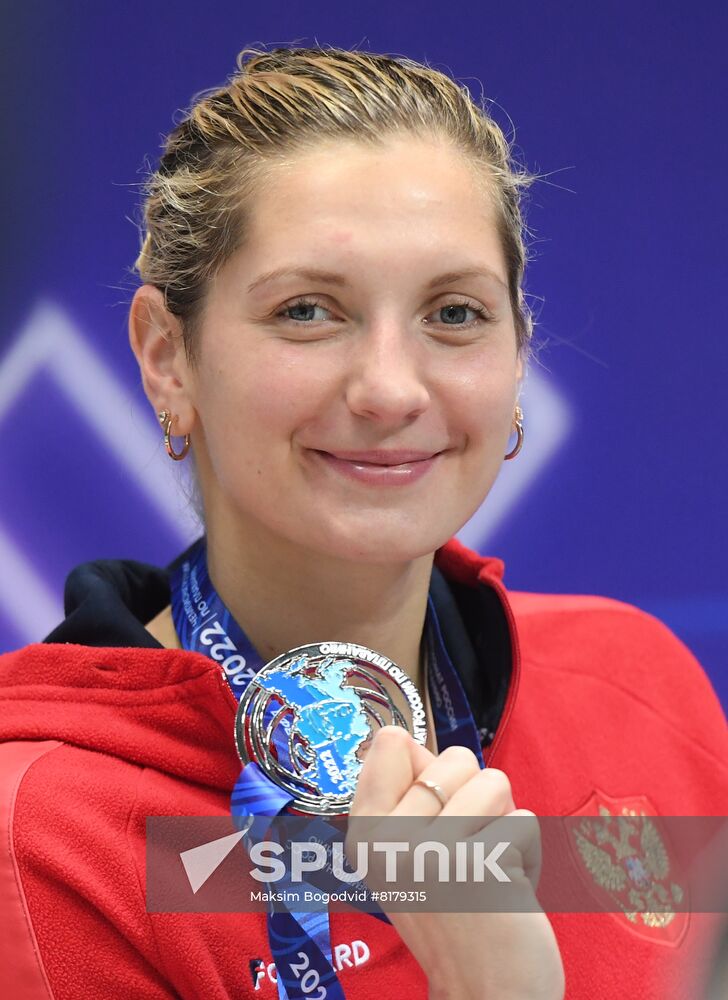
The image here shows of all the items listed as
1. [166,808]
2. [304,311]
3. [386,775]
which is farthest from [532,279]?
[386,775]

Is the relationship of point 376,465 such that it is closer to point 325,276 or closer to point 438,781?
point 325,276

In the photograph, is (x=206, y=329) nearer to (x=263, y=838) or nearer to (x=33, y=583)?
(x=263, y=838)

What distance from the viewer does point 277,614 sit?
1.46 meters

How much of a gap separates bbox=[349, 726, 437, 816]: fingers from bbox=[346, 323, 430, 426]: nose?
36 centimetres

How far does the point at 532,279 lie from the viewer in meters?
2.28

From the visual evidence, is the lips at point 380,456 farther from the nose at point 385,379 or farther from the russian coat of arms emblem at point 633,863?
the russian coat of arms emblem at point 633,863

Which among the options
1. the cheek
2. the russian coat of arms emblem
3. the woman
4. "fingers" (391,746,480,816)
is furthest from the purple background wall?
"fingers" (391,746,480,816)

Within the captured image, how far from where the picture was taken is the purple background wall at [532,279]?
216 centimetres

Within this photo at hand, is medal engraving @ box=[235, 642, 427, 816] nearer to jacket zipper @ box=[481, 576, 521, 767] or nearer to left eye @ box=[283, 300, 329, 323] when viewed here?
jacket zipper @ box=[481, 576, 521, 767]

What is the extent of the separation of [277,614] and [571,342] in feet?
3.41

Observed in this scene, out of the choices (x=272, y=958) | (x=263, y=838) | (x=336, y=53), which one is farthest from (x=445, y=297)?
(x=272, y=958)

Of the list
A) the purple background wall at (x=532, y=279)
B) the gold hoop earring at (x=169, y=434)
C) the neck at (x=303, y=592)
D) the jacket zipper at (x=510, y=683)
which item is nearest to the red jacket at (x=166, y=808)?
the jacket zipper at (x=510, y=683)

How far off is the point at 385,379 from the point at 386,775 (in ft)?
1.34

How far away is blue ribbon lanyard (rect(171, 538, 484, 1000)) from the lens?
122 cm
